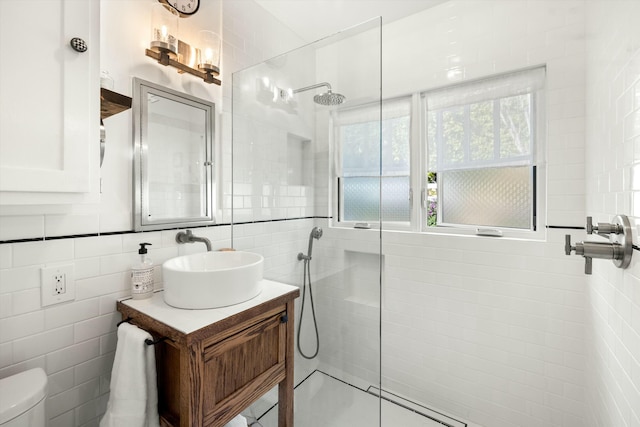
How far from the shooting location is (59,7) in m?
0.86

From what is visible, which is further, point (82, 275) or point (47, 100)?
point (82, 275)

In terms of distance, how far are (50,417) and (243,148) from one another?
1.49m

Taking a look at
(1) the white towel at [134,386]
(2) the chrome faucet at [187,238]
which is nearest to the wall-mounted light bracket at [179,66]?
(2) the chrome faucet at [187,238]

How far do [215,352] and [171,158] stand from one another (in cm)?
100

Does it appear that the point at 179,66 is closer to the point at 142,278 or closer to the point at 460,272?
the point at 142,278

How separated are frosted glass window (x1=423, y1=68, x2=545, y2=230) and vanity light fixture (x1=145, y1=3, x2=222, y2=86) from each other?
4.80ft

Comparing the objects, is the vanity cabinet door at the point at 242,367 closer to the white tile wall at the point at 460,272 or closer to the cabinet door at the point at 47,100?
the white tile wall at the point at 460,272

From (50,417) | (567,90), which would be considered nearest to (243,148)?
(50,417)

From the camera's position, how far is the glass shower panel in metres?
1.50

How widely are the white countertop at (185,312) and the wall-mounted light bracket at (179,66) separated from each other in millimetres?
1118

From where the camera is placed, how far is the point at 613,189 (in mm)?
1120

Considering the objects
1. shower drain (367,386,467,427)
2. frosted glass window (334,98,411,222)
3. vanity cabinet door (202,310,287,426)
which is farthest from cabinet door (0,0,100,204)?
shower drain (367,386,467,427)

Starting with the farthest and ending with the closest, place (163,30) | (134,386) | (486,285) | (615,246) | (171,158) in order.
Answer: (486,285) < (171,158) < (163,30) < (134,386) < (615,246)

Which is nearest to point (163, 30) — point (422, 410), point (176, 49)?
point (176, 49)
